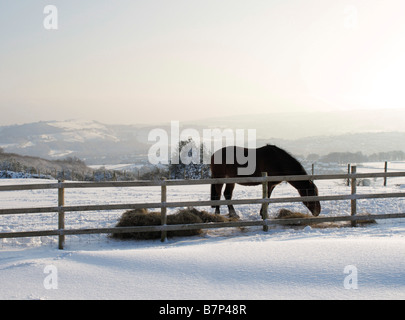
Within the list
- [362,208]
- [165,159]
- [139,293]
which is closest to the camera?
[139,293]

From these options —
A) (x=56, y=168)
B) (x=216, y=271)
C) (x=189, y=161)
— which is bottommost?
(x=216, y=271)

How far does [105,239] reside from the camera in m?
7.48

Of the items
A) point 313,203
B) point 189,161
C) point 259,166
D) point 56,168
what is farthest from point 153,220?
point 56,168

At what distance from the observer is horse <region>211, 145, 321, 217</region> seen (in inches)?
377

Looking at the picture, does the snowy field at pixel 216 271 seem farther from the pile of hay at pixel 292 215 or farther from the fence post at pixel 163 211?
the pile of hay at pixel 292 215

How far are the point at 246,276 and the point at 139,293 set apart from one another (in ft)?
4.24

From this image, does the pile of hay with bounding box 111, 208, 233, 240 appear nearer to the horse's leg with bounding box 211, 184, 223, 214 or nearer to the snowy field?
the snowy field

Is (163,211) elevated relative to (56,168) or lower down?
lower down

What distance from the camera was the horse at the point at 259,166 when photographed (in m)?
9.57

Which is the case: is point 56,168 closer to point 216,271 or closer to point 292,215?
point 292,215

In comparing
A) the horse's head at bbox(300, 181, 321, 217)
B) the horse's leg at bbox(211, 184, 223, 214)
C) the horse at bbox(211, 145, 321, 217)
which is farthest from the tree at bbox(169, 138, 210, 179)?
the horse's head at bbox(300, 181, 321, 217)

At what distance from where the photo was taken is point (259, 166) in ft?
33.6

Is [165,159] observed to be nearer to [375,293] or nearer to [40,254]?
[40,254]
